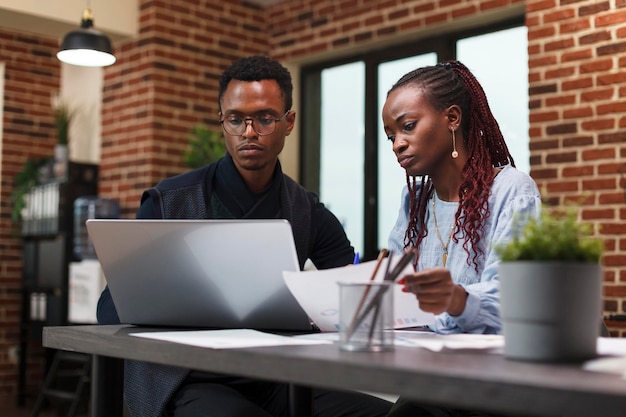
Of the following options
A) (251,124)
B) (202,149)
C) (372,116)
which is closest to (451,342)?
(251,124)

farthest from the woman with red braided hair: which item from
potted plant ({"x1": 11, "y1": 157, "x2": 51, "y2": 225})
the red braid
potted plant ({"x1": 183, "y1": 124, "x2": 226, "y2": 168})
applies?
potted plant ({"x1": 11, "y1": 157, "x2": 51, "y2": 225})

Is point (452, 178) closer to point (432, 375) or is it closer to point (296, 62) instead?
point (432, 375)

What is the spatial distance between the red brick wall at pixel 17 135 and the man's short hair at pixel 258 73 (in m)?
4.38

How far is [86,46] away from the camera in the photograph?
393cm

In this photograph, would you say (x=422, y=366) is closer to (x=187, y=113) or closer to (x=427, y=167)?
(x=427, y=167)

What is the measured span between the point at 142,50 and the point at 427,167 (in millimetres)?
3623

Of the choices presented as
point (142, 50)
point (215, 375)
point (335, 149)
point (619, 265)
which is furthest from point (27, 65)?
point (215, 375)

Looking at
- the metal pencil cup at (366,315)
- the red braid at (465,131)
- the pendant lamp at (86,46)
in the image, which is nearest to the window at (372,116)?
the pendant lamp at (86,46)

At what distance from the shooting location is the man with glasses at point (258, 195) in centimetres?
161

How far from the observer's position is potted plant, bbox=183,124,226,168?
4.68 m

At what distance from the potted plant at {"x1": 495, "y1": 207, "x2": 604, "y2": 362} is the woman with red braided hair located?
458 millimetres

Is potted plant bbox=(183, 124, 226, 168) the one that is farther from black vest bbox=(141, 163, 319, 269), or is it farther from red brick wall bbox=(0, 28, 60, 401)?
black vest bbox=(141, 163, 319, 269)

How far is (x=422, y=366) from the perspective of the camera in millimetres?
804

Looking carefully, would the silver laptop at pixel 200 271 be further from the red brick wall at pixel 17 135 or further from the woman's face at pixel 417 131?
the red brick wall at pixel 17 135
